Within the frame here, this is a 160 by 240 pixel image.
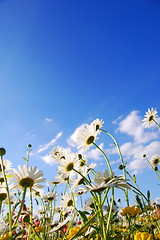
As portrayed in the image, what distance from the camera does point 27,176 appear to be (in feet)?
2.80

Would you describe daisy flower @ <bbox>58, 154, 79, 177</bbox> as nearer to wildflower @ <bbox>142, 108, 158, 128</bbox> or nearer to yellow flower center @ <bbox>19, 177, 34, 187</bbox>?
yellow flower center @ <bbox>19, 177, 34, 187</bbox>

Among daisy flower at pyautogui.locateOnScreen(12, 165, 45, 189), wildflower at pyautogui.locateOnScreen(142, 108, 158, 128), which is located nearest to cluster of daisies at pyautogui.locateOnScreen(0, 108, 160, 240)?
daisy flower at pyautogui.locateOnScreen(12, 165, 45, 189)

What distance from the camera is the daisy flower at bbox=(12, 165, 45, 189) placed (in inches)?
33.5

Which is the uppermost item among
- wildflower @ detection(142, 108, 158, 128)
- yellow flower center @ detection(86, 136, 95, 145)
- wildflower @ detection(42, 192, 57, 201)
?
wildflower @ detection(142, 108, 158, 128)

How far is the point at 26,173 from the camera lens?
0.85 m

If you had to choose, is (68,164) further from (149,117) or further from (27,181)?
(149,117)

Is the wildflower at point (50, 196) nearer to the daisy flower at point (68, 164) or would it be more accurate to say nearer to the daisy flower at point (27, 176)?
the daisy flower at point (68, 164)

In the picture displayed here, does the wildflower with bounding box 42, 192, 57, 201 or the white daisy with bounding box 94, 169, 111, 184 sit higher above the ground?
the wildflower with bounding box 42, 192, 57, 201

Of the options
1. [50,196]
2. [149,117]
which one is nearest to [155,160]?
[149,117]

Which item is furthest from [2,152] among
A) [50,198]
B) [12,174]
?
[50,198]

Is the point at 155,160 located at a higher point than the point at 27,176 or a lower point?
higher

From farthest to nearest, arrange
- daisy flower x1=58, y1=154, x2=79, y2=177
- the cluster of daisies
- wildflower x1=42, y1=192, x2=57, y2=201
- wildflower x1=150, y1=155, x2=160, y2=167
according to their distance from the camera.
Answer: wildflower x1=150, y1=155, x2=160, y2=167 < wildflower x1=42, y1=192, x2=57, y2=201 < daisy flower x1=58, y1=154, x2=79, y2=177 < the cluster of daisies

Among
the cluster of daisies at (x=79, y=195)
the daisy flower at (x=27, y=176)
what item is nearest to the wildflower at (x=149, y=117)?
the cluster of daisies at (x=79, y=195)

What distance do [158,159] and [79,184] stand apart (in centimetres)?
247
